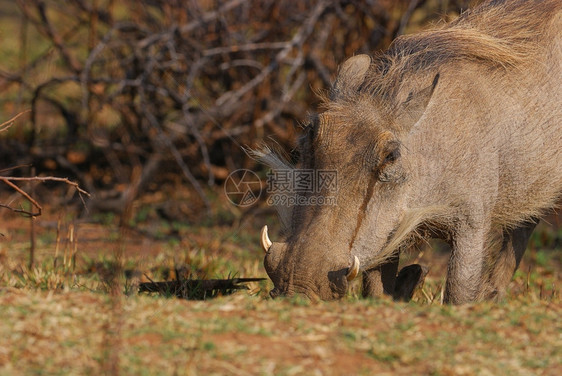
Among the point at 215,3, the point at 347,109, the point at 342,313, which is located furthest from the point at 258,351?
the point at 215,3

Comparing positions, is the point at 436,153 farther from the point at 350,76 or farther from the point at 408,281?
the point at 408,281

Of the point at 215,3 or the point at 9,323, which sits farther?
the point at 215,3

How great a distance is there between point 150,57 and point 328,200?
3085 mm

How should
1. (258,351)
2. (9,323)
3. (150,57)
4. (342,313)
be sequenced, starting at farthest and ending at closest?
1. (150,57)
2. (342,313)
3. (9,323)
4. (258,351)

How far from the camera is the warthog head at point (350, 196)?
280cm

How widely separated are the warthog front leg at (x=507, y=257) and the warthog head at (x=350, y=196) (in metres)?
1.01

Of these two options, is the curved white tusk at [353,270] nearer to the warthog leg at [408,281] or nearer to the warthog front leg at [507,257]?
the warthog leg at [408,281]

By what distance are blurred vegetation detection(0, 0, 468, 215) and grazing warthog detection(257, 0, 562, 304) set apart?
7.56ft

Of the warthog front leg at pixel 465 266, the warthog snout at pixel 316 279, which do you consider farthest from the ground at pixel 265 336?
the warthog front leg at pixel 465 266

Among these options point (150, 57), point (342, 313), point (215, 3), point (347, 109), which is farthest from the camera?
point (215, 3)

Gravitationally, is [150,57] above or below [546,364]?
above

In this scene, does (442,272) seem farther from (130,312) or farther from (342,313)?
(130,312)

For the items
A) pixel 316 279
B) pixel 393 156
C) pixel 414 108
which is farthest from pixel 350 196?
pixel 414 108

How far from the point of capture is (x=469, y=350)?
2258mm
